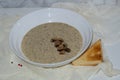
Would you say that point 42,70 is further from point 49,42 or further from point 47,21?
point 47,21

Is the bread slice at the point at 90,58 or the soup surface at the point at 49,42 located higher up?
the soup surface at the point at 49,42

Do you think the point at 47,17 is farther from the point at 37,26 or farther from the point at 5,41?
the point at 5,41

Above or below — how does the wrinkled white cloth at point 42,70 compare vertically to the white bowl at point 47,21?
below

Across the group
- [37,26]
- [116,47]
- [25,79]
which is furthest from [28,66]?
[116,47]

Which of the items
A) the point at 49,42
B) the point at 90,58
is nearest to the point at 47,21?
the point at 49,42

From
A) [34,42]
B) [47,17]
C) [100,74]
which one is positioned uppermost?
[47,17]
